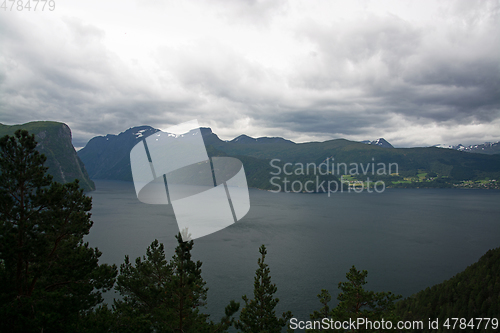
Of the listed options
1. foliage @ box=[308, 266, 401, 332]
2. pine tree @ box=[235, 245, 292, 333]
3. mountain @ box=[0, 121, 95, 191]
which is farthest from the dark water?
mountain @ box=[0, 121, 95, 191]

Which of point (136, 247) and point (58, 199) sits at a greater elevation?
point (58, 199)

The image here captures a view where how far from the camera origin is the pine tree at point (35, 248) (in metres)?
9.65

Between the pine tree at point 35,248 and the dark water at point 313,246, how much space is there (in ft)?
79.8

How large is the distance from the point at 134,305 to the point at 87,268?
6770mm

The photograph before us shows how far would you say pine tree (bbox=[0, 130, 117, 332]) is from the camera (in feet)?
31.7

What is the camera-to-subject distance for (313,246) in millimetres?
62312

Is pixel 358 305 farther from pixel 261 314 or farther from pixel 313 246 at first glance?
pixel 313 246

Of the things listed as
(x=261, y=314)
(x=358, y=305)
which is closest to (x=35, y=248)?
(x=261, y=314)

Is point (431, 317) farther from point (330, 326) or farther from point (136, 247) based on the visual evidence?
point (136, 247)

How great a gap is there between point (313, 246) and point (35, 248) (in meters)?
58.8

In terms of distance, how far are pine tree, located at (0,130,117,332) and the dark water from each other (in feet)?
79.8

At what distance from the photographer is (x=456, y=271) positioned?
49094 mm

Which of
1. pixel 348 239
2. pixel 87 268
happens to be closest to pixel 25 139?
pixel 87 268

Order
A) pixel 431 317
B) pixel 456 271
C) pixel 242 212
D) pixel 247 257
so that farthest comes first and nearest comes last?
pixel 242 212 < pixel 247 257 < pixel 456 271 < pixel 431 317
